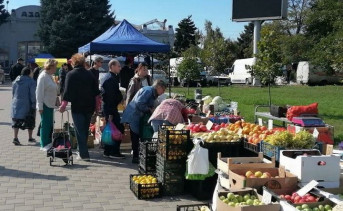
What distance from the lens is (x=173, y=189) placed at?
22.2 ft

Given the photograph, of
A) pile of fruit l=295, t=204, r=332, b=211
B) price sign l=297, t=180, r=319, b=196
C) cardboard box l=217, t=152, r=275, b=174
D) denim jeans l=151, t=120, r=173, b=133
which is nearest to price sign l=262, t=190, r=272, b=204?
pile of fruit l=295, t=204, r=332, b=211

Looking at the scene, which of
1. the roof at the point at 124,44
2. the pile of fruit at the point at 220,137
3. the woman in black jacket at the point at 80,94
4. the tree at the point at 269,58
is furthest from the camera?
the tree at the point at 269,58

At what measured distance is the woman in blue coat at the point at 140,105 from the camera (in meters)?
8.12

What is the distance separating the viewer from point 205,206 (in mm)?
5215

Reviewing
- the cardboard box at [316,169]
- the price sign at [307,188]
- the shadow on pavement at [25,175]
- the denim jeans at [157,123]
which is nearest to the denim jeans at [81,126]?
the shadow on pavement at [25,175]

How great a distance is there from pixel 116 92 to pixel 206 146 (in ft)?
9.28

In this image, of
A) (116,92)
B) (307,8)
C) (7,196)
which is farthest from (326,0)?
(7,196)

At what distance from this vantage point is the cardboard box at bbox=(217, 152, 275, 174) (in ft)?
19.0

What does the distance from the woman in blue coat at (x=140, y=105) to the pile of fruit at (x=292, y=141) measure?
2.45 meters

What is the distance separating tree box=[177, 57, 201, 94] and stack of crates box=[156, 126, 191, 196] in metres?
17.2

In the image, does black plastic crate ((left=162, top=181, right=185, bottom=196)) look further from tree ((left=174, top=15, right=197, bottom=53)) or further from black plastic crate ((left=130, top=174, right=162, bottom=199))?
tree ((left=174, top=15, right=197, bottom=53))

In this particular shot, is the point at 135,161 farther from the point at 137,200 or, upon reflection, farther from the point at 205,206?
the point at 205,206

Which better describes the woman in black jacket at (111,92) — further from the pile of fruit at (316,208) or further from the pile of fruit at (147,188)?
the pile of fruit at (316,208)

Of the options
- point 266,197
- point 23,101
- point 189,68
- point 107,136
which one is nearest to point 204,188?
point 266,197
